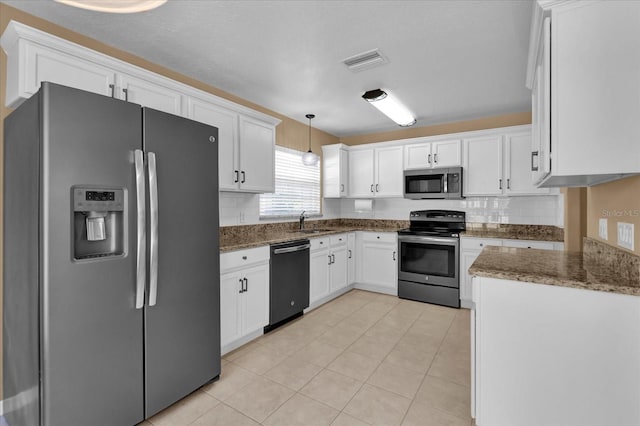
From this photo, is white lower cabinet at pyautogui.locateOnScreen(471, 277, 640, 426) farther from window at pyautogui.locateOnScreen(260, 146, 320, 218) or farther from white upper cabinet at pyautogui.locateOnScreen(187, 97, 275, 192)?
window at pyautogui.locateOnScreen(260, 146, 320, 218)

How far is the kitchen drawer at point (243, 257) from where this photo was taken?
263 centimetres

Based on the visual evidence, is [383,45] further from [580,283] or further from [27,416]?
[27,416]

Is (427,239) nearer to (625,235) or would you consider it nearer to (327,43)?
(625,235)

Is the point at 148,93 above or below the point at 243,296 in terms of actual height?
above

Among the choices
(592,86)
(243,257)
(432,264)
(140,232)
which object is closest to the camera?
(592,86)

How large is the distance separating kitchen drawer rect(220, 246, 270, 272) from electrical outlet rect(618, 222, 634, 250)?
101 inches

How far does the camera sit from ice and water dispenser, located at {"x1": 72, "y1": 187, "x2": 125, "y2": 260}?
61.4 inches

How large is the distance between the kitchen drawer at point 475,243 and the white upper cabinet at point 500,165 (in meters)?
0.65

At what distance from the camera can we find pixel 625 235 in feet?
4.93

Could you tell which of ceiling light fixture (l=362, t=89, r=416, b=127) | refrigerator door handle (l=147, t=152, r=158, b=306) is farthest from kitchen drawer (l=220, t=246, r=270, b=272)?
ceiling light fixture (l=362, t=89, r=416, b=127)

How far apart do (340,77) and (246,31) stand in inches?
42.8

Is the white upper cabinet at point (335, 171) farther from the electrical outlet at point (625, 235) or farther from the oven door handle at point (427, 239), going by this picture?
the electrical outlet at point (625, 235)

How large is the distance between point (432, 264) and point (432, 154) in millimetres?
1556

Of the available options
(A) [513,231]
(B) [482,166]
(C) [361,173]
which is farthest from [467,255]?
(C) [361,173]
